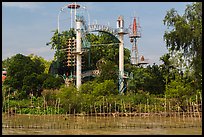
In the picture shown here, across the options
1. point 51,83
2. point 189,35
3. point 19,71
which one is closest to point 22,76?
point 19,71

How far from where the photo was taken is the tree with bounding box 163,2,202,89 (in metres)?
25.6

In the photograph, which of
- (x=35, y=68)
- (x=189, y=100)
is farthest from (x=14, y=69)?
(x=189, y=100)

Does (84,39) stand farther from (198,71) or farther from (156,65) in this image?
(198,71)

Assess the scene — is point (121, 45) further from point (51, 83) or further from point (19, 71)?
point (19, 71)

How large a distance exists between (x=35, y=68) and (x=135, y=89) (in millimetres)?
10109

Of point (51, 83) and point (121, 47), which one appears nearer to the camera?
point (51, 83)

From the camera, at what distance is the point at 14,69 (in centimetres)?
3584

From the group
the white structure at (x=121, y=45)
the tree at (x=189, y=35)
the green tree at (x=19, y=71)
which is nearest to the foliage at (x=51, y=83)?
the green tree at (x=19, y=71)

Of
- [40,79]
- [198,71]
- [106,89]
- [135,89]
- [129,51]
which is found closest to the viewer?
[198,71]

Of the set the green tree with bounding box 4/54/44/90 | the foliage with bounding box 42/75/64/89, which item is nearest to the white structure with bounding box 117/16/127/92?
the foliage with bounding box 42/75/64/89

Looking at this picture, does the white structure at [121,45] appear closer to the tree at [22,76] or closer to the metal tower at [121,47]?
the metal tower at [121,47]

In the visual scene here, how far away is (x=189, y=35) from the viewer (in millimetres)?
25875

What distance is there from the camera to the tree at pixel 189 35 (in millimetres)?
25562

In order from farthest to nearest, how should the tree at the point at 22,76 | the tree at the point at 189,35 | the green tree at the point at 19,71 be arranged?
1. the green tree at the point at 19,71
2. the tree at the point at 22,76
3. the tree at the point at 189,35
